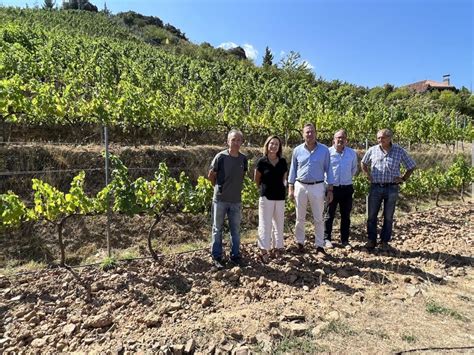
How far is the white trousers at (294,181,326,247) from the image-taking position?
5027mm

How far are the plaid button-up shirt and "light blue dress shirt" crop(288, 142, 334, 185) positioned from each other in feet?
2.59

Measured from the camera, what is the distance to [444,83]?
1767 inches

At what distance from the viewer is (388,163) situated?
531 centimetres

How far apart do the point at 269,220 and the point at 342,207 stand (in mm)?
1427

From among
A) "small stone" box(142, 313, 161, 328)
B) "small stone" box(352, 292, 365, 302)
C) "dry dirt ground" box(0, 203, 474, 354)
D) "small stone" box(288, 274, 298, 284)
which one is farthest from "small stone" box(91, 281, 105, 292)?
"small stone" box(352, 292, 365, 302)

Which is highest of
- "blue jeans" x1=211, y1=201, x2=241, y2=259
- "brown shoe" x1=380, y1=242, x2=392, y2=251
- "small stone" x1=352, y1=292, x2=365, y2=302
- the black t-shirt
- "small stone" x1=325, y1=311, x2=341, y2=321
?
the black t-shirt

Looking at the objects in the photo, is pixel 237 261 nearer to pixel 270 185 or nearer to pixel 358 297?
pixel 270 185

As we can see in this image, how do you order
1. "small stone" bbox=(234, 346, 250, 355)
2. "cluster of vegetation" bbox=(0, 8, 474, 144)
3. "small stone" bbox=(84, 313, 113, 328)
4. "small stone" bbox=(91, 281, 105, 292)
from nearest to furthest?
"small stone" bbox=(234, 346, 250, 355), "small stone" bbox=(84, 313, 113, 328), "small stone" bbox=(91, 281, 105, 292), "cluster of vegetation" bbox=(0, 8, 474, 144)

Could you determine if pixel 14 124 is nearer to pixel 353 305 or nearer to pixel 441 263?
pixel 353 305

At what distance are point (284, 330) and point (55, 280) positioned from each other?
2.60 metres

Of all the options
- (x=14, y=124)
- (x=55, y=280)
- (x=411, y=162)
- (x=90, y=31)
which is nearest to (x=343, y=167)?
(x=411, y=162)

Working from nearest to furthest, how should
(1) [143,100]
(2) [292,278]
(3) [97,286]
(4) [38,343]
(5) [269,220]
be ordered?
(4) [38,343] < (3) [97,286] < (2) [292,278] < (5) [269,220] < (1) [143,100]

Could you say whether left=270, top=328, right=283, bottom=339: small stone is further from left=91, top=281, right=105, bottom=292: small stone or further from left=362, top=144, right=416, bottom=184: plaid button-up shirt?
left=362, top=144, right=416, bottom=184: plaid button-up shirt

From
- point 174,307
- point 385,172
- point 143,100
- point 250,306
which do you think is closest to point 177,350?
point 174,307
